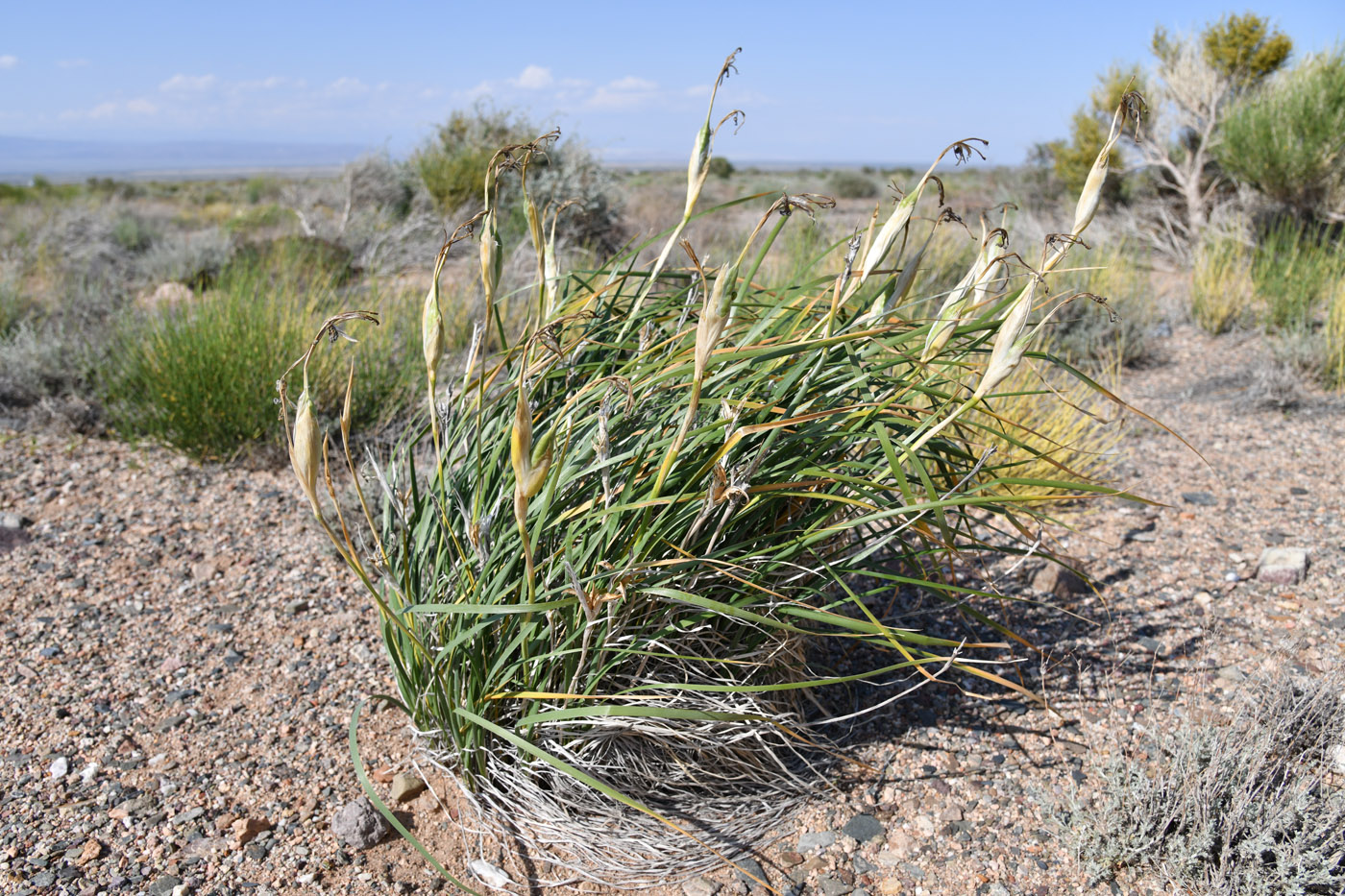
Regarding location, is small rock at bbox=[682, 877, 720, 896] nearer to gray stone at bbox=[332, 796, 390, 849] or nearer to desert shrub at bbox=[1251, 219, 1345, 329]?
gray stone at bbox=[332, 796, 390, 849]

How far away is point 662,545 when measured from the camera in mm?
1593

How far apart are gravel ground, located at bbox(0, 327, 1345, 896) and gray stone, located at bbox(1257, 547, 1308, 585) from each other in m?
0.03

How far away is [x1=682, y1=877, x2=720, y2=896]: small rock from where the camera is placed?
5.39ft

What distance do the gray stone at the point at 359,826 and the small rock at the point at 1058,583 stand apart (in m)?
2.05

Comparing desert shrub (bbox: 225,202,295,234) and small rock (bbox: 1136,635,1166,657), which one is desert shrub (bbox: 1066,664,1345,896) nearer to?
small rock (bbox: 1136,635,1166,657)

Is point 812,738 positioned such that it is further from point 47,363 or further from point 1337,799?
point 47,363

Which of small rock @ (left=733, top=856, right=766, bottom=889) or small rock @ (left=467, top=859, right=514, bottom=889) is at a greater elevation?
small rock @ (left=467, top=859, right=514, bottom=889)

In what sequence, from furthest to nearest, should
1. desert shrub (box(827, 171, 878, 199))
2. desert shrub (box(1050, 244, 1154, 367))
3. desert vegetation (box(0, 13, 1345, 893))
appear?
desert shrub (box(827, 171, 878, 199))
desert shrub (box(1050, 244, 1154, 367))
desert vegetation (box(0, 13, 1345, 893))

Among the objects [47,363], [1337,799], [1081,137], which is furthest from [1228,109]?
[47,363]

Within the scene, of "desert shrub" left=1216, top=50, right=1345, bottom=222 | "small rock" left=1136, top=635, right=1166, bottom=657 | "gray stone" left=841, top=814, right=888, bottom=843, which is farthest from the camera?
"desert shrub" left=1216, top=50, right=1345, bottom=222

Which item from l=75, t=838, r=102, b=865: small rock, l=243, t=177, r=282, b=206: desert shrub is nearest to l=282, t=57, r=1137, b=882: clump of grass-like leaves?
l=75, t=838, r=102, b=865: small rock

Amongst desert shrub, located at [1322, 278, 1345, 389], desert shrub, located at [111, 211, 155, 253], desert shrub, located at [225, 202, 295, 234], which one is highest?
desert shrub, located at [225, 202, 295, 234]

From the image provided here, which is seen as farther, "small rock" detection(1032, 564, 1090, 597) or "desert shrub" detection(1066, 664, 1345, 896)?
"small rock" detection(1032, 564, 1090, 597)

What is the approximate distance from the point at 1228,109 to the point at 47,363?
10.2m
